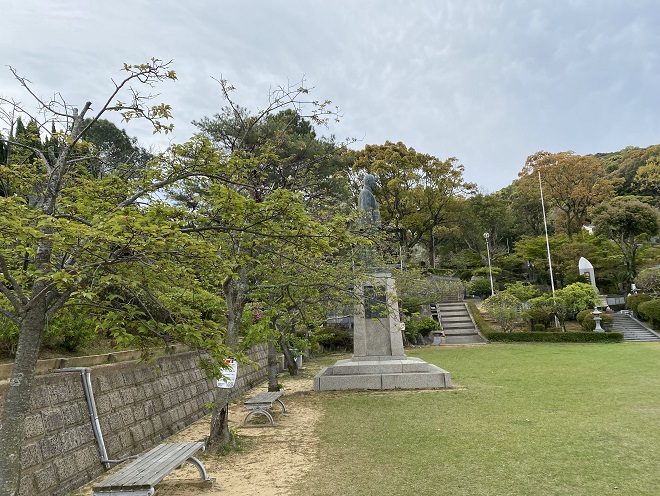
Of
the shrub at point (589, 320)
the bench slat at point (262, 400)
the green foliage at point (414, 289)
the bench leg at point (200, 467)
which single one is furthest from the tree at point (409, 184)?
the bench leg at point (200, 467)

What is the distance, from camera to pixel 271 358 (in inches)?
435

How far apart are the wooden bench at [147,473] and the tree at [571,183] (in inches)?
1617

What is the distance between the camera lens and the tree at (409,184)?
3116 cm

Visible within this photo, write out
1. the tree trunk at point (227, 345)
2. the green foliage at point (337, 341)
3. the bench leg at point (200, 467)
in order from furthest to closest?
1. the green foliage at point (337, 341)
2. the tree trunk at point (227, 345)
3. the bench leg at point (200, 467)

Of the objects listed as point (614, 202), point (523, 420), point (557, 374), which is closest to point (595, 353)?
point (557, 374)

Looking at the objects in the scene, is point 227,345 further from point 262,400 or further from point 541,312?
point 541,312

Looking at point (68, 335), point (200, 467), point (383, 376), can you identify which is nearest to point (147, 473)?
point (200, 467)

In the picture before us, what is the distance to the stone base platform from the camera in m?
10.4

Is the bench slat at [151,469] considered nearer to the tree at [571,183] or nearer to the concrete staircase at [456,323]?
the concrete staircase at [456,323]

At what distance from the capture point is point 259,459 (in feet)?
19.0

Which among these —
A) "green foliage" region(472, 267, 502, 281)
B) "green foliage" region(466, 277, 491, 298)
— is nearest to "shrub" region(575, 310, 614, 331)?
"green foliage" region(466, 277, 491, 298)

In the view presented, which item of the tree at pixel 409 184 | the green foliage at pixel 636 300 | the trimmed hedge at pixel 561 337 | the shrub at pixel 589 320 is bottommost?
the trimmed hedge at pixel 561 337

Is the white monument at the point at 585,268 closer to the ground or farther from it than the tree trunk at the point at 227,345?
farther from it

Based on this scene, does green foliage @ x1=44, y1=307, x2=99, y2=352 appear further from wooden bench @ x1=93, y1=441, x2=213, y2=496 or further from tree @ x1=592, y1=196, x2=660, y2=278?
tree @ x1=592, y1=196, x2=660, y2=278
